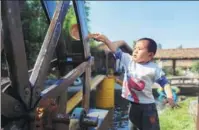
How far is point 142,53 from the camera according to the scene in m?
2.43

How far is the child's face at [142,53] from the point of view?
2408mm

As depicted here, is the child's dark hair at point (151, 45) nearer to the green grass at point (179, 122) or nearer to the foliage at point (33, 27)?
the green grass at point (179, 122)

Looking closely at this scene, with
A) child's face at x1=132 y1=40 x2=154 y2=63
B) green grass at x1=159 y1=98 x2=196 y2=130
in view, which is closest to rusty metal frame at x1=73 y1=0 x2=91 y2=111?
green grass at x1=159 y1=98 x2=196 y2=130

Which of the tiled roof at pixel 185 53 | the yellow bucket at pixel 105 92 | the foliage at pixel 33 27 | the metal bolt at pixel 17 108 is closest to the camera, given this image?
the tiled roof at pixel 185 53

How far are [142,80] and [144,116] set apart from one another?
254 mm

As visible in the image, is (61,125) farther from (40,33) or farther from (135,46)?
(40,33)

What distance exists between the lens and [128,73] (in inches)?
98.1

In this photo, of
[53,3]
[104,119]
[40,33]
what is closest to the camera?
[104,119]


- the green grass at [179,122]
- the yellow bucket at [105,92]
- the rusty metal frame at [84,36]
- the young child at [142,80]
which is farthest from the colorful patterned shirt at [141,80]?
the yellow bucket at [105,92]

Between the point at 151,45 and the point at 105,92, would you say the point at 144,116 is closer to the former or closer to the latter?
the point at 151,45

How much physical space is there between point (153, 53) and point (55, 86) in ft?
3.22

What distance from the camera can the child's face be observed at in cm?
241

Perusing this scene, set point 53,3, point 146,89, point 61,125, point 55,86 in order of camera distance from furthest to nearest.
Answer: point 53,3 < point 55,86 < point 146,89 < point 61,125

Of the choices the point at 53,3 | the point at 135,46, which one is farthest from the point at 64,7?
the point at 135,46
